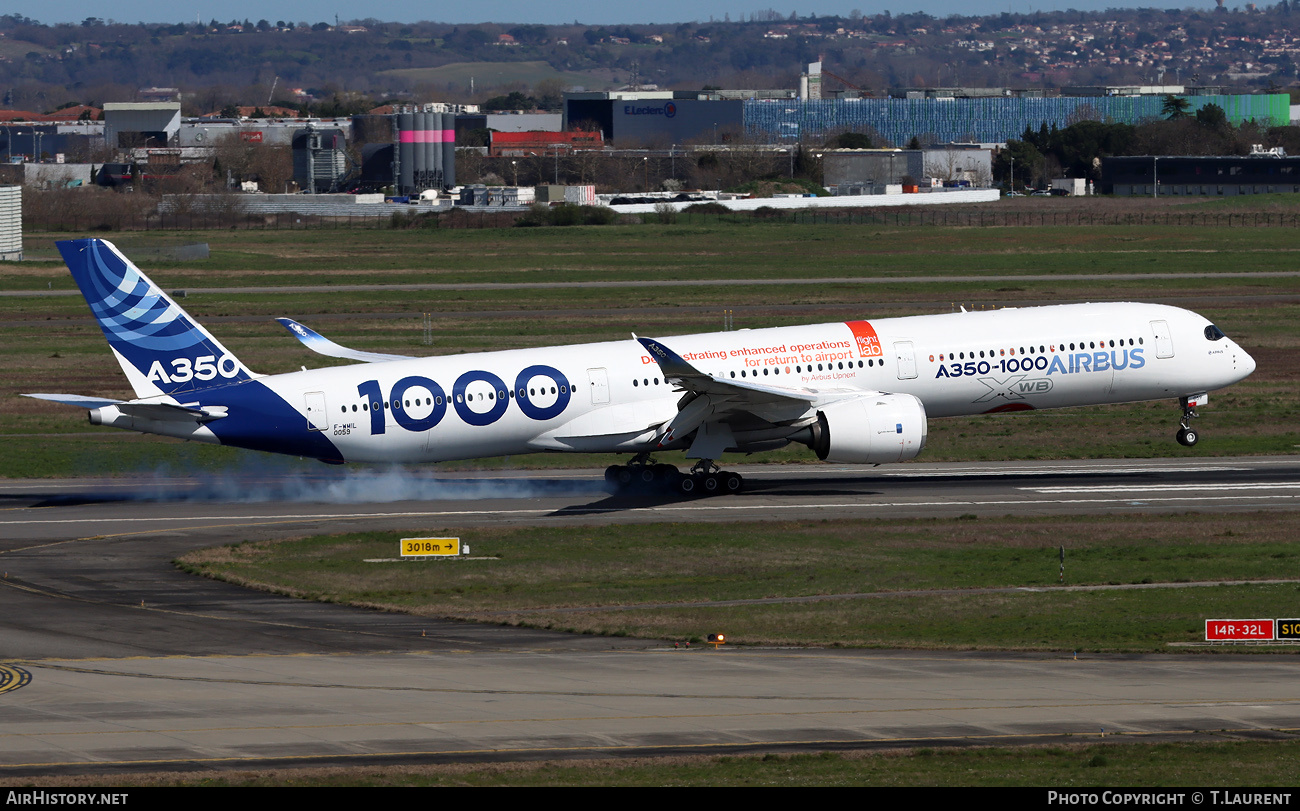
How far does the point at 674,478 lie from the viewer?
4972cm

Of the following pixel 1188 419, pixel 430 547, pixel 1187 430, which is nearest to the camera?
pixel 430 547

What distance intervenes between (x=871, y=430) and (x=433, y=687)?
21.2 metres

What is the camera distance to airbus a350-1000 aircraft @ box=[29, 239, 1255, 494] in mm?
46438

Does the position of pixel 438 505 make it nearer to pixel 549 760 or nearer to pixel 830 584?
pixel 830 584

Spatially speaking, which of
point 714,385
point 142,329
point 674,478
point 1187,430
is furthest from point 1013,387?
point 142,329

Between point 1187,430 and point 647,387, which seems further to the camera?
point 1187,430

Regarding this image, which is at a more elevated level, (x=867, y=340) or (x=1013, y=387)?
(x=867, y=340)

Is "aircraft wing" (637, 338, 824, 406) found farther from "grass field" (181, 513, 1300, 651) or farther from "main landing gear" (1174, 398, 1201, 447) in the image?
"main landing gear" (1174, 398, 1201, 447)

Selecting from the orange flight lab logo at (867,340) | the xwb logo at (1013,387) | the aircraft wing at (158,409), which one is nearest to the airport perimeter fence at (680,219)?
the xwb logo at (1013,387)

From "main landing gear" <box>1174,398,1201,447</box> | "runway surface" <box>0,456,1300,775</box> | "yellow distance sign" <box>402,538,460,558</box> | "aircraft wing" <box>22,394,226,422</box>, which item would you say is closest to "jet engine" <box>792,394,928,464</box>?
"main landing gear" <box>1174,398,1201,447</box>

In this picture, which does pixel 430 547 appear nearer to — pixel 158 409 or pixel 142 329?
pixel 158 409

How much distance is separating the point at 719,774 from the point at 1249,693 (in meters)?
10.7

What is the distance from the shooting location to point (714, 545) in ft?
137

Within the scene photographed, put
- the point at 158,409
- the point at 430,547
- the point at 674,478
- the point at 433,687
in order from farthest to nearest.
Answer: the point at 674,478, the point at 158,409, the point at 430,547, the point at 433,687
